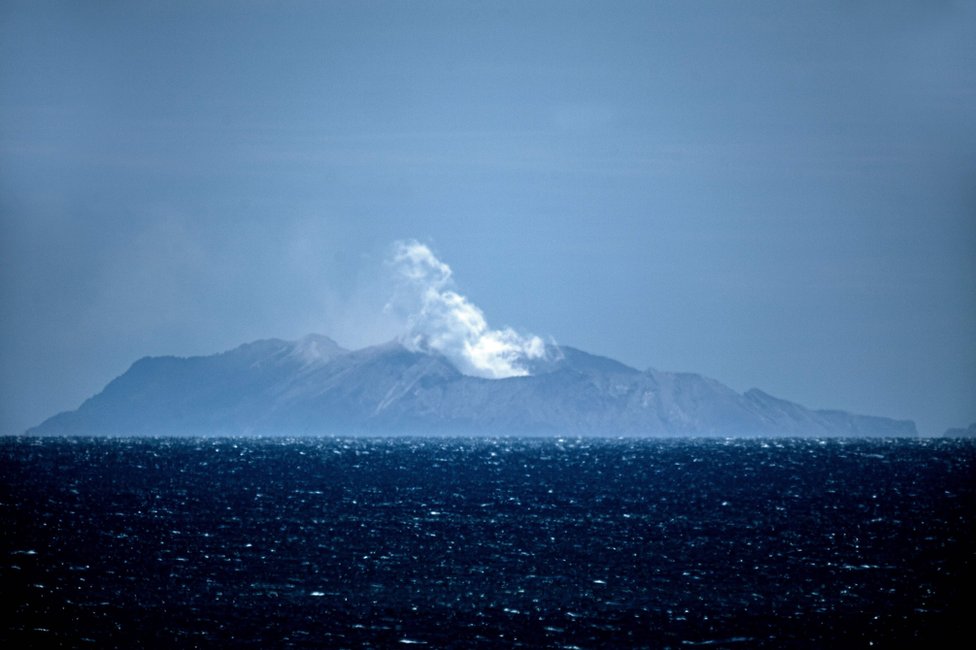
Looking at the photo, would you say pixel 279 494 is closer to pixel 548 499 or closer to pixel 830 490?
pixel 548 499

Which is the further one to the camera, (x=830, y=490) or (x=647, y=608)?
(x=830, y=490)

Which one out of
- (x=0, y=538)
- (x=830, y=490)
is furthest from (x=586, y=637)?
(x=830, y=490)

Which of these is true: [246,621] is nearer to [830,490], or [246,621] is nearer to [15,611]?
[15,611]

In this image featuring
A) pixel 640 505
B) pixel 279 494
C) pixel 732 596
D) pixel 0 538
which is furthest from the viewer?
pixel 279 494

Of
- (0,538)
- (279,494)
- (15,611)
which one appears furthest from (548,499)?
(15,611)

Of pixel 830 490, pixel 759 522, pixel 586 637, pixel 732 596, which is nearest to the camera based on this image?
pixel 586 637

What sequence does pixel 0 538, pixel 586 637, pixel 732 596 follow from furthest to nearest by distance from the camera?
pixel 0 538, pixel 732 596, pixel 586 637
